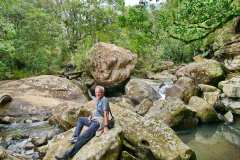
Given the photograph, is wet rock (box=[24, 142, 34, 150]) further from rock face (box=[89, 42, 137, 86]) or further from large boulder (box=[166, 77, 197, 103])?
rock face (box=[89, 42, 137, 86])

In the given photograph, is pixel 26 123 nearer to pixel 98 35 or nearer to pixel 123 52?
pixel 123 52

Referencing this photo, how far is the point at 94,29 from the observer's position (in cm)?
4528

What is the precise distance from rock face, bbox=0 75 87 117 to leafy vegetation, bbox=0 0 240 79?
2.13m

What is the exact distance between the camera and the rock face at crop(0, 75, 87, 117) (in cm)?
2178

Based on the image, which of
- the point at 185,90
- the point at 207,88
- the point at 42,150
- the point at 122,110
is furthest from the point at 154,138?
the point at 207,88

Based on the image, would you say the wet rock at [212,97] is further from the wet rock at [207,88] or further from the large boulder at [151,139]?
the large boulder at [151,139]

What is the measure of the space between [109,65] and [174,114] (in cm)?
1196

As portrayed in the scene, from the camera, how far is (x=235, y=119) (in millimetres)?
19844

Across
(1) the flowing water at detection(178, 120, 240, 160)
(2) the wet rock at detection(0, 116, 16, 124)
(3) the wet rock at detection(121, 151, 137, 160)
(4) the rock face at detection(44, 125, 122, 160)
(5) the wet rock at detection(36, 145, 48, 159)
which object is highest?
(4) the rock face at detection(44, 125, 122, 160)

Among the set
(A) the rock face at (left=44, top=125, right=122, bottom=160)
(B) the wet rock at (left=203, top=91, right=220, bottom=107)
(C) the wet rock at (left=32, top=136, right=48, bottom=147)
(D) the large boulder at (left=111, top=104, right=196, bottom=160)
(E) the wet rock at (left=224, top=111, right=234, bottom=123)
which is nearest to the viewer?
(A) the rock face at (left=44, top=125, right=122, bottom=160)

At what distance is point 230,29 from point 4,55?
20.4 meters

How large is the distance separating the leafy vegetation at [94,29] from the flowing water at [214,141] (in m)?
4.97

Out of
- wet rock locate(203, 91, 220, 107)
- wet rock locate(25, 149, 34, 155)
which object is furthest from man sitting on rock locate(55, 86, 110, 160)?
wet rock locate(203, 91, 220, 107)

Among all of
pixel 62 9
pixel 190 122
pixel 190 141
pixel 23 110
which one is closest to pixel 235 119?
pixel 190 122
